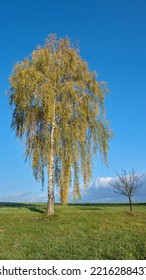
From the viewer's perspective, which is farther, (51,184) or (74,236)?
(51,184)

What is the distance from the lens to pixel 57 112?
3066 centimetres

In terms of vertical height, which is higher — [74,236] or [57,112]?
[57,112]

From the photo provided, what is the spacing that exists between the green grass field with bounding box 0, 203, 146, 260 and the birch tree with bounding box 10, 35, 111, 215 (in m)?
3.29

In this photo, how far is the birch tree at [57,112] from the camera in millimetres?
30422

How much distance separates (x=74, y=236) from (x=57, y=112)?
1213 centimetres

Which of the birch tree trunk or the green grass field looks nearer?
the green grass field

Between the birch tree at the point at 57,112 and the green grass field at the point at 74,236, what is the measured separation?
3.29 metres

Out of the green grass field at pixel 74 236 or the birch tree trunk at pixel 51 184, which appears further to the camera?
the birch tree trunk at pixel 51 184

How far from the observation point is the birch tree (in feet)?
99.8

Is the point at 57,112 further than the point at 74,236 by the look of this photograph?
Yes

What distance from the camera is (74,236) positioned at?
20906mm

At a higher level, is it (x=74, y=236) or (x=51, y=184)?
(x=51, y=184)

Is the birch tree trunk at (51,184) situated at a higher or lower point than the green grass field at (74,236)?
higher
